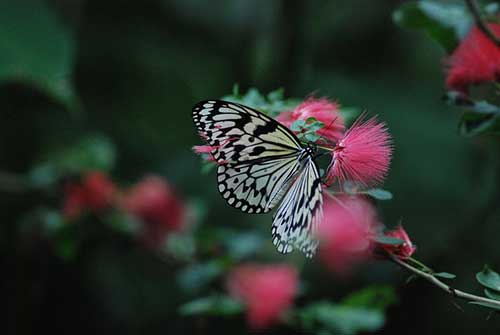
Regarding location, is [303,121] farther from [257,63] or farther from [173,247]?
[257,63]

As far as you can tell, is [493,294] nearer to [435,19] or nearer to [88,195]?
[435,19]

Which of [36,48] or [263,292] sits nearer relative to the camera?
[263,292]

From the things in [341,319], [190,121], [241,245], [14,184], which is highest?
[190,121]

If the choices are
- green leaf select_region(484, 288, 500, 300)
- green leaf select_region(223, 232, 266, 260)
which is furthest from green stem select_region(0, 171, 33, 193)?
green leaf select_region(484, 288, 500, 300)

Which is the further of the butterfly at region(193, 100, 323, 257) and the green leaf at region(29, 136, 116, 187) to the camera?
the green leaf at region(29, 136, 116, 187)

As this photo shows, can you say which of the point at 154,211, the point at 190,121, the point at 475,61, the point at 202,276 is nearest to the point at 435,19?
the point at 475,61

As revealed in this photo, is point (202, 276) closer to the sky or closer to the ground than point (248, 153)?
closer to the ground

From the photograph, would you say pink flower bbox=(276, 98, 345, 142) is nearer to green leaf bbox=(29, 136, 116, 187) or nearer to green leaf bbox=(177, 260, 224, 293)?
green leaf bbox=(177, 260, 224, 293)
